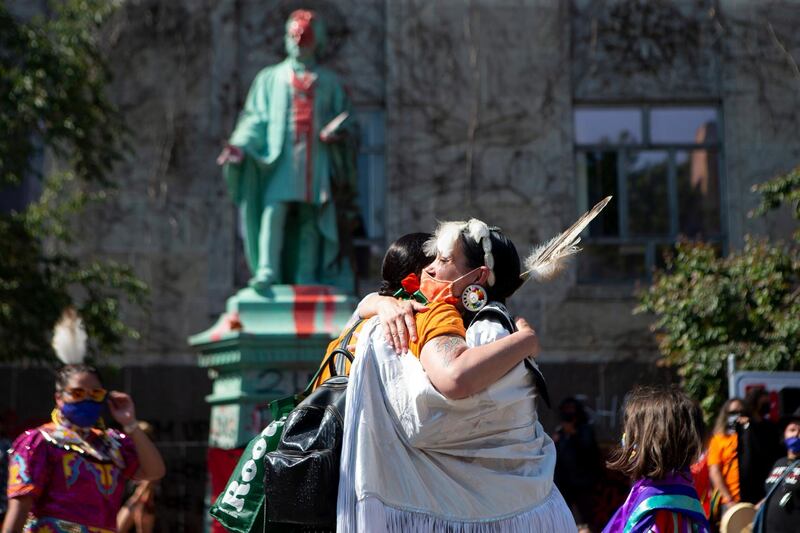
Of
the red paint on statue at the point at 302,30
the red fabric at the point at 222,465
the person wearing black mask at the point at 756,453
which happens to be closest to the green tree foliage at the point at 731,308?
the person wearing black mask at the point at 756,453

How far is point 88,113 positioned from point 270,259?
3984mm

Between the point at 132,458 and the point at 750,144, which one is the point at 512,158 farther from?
the point at 132,458

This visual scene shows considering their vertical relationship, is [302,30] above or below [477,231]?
above

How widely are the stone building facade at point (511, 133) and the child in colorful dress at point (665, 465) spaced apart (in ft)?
36.0

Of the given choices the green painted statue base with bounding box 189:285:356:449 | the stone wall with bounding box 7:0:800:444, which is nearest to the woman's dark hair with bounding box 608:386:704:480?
the green painted statue base with bounding box 189:285:356:449

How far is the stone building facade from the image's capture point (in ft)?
51.4

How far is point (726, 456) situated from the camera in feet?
29.5

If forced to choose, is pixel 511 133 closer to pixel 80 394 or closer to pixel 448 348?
pixel 80 394

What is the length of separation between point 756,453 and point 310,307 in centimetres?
349

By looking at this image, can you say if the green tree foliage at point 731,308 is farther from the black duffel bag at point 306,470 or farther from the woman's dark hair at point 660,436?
the black duffel bag at point 306,470

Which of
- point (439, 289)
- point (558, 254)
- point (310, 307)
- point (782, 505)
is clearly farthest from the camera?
point (310, 307)

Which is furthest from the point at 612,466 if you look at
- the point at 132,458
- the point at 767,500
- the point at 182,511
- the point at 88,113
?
the point at 182,511

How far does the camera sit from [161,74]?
15.9 metres

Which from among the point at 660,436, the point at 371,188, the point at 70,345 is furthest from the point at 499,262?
the point at 371,188
